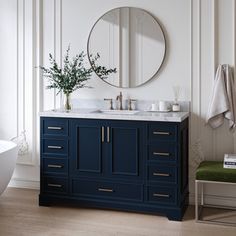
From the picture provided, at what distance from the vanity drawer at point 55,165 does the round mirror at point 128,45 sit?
0.99m

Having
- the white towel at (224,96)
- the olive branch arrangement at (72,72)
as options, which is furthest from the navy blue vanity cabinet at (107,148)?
the white towel at (224,96)

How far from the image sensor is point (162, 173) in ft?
12.5

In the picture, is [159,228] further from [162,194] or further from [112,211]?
[112,211]

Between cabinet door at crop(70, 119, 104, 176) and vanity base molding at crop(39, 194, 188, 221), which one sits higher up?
cabinet door at crop(70, 119, 104, 176)

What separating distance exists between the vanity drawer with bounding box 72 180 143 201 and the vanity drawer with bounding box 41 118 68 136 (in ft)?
1.65

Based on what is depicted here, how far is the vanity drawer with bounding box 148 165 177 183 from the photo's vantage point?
3765mm

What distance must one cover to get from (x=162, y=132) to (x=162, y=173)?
376 millimetres

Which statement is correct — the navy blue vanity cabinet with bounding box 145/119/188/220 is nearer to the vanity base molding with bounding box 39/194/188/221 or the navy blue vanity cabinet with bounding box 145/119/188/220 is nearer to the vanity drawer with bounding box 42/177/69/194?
the vanity base molding with bounding box 39/194/188/221

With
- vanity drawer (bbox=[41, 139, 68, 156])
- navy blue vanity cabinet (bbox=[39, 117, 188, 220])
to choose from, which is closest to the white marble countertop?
navy blue vanity cabinet (bbox=[39, 117, 188, 220])

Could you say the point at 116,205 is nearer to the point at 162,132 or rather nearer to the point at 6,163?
the point at 162,132

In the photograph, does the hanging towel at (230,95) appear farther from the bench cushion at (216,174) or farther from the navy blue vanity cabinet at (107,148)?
the navy blue vanity cabinet at (107,148)

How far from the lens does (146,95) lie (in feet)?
14.3

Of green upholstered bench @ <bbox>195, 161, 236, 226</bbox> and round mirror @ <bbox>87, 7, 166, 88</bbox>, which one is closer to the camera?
green upholstered bench @ <bbox>195, 161, 236, 226</bbox>

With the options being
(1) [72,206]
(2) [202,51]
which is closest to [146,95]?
(2) [202,51]
